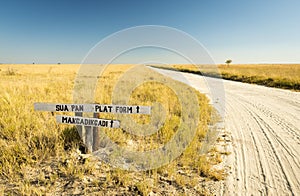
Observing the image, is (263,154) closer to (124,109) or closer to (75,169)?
(124,109)

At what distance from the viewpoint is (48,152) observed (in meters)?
3.22

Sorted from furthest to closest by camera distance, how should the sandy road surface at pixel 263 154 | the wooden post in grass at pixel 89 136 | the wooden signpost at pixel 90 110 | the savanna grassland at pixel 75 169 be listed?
the wooden post in grass at pixel 89 136 < the wooden signpost at pixel 90 110 < the sandy road surface at pixel 263 154 < the savanna grassland at pixel 75 169

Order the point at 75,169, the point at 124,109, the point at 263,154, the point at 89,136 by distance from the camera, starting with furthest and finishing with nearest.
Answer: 1. the point at 263,154
2. the point at 89,136
3. the point at 124,109
4. the point at 75,169

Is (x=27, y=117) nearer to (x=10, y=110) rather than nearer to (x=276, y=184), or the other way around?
(x=10, y=110)

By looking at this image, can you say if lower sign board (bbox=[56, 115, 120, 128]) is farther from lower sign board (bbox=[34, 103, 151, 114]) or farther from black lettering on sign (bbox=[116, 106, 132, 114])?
black lettering on sign (bbox=[116, 106, 132, 114])

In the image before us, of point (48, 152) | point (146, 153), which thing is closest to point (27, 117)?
point (48, 152)

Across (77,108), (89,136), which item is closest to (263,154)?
(89,136)

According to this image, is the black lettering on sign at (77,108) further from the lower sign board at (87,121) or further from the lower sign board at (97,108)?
the lower sign board at (87,121)

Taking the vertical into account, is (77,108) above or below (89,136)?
above

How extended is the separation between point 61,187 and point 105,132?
67.5 inches

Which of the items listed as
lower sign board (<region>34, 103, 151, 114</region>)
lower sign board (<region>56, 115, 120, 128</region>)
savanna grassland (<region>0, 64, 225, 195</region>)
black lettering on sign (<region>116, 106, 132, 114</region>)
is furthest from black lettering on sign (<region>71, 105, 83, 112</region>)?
savanna grassland (<region>0, 64, 225, 195</region>)

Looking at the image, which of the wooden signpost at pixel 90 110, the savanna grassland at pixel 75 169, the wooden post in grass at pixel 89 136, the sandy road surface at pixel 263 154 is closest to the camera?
the savanna grassland at pixel 75 169

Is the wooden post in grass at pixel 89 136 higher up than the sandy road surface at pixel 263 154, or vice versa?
the wooden post in grass at pixel 89 136

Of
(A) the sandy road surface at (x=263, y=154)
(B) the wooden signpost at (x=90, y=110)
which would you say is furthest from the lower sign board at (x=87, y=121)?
(A) the sandy road surface at (x=263, y=154)
